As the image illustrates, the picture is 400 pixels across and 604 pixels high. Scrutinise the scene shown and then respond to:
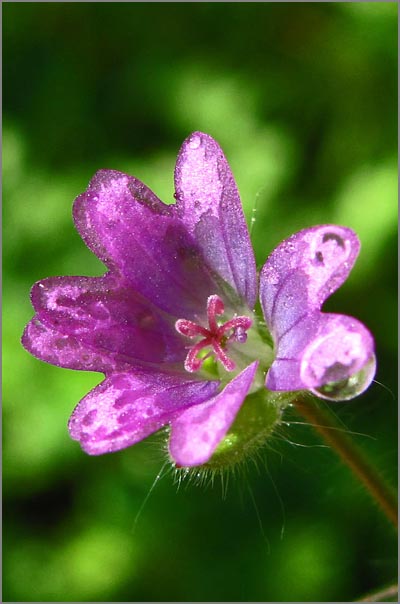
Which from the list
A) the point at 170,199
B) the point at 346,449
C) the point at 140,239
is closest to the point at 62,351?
the point at 140,239

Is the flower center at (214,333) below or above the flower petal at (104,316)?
below

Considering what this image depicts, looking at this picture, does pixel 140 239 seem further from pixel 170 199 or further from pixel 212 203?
pixel 170 199

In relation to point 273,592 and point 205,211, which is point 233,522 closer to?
point 273,592

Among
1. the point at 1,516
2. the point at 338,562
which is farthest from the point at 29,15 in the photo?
the point at 338,562

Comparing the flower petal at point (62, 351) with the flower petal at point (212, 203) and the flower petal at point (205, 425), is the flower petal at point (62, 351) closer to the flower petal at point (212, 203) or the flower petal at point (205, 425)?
the flower petal at point (205, 425)

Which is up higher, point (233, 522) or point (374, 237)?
point (374, 237)

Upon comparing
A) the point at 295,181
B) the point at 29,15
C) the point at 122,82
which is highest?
the point at 29,15

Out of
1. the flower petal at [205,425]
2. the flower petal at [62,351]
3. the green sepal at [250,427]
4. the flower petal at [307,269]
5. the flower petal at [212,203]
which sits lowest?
the green sepal at [250,427]

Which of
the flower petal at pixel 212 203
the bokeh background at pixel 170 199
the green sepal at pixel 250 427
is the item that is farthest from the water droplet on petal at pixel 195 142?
the bokeh background at pixel 170 199
